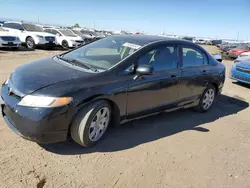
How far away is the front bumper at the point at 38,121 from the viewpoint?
9.62 ft

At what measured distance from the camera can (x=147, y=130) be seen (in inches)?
170

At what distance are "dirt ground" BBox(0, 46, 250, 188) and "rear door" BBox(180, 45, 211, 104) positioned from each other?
0.67m

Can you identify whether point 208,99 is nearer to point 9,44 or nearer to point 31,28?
point 9,44

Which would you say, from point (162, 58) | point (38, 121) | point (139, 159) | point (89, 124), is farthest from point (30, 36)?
point (139, 159)

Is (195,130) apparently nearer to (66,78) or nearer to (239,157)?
(239,157)

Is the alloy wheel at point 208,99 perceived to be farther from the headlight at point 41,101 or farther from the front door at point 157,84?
the headlight at point 41,101

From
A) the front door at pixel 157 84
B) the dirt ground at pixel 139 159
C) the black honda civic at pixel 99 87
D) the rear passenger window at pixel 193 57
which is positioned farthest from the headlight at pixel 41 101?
the rear passenger window at pixel 193 57

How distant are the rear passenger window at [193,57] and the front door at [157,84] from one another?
296 mm

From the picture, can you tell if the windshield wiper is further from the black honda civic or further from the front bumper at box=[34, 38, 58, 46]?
the front bumper at box=[34, 38, 58, 46]

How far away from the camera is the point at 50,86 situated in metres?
3.09

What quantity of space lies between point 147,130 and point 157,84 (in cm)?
81

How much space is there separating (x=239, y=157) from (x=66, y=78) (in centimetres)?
283

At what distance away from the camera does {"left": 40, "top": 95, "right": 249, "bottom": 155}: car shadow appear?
11.5 ft

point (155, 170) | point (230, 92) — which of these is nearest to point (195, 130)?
point (155, 170)
